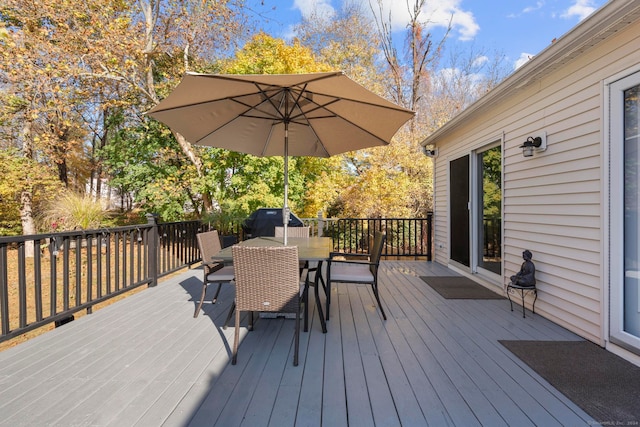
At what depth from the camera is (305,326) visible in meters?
2.79

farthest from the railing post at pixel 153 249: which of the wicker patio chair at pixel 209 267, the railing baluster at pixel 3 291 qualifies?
the railing baluster at pixel 3 291

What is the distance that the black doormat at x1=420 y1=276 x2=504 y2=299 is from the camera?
3.93 meters

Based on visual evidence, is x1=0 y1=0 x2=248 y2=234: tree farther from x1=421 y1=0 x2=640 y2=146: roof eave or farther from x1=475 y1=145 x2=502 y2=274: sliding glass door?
x1=421 y1=0 x2=640 y2=146: roof eave

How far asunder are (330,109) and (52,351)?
9.43ft

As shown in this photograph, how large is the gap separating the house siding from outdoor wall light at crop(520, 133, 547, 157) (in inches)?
2.3

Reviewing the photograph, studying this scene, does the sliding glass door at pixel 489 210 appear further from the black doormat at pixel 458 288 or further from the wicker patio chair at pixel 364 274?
the wicker patio chair at pixel 364 274

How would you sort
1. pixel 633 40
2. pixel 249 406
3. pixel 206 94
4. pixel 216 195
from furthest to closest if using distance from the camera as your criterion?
pixel 216 195, pixel 206 94, pixel 633 40, pixel 249 406

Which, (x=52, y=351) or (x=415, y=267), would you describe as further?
(x=415, y=267)

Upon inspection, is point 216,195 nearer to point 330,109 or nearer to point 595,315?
point 330,109

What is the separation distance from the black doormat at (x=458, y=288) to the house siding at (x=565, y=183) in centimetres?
33

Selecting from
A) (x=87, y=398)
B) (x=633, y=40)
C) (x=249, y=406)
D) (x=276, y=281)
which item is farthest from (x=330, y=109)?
(x=87, y=398)

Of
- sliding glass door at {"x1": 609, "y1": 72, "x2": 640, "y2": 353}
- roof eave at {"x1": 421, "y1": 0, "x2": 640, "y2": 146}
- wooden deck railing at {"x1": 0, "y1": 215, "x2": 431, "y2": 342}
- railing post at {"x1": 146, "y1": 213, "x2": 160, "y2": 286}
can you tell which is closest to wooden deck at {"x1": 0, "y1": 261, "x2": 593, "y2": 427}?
wooden deck railing at {"x1": 0, "y1": 215, "x2": 431, "y2": 342}

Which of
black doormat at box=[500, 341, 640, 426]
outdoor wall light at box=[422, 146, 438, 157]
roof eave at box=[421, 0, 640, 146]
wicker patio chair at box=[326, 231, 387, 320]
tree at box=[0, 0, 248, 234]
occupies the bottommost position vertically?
black doormat at box=[500, 341, 640, 426]

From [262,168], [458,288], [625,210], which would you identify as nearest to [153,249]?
[458,288]
